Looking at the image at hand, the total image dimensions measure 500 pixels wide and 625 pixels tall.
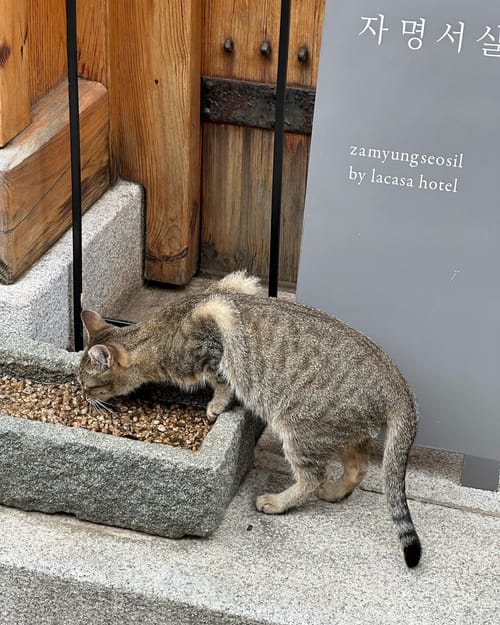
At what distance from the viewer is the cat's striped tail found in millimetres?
3232

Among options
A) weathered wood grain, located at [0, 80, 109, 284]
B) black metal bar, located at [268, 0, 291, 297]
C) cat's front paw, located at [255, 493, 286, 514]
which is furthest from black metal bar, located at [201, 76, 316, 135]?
cat's front paw, located at [255, 493, 286, 514]

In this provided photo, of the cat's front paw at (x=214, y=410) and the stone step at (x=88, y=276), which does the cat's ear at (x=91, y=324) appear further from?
the cat's front paw at (x=214, y=410)

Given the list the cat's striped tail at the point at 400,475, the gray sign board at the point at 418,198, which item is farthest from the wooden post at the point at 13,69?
the cat's striped tail at the point at 400,475

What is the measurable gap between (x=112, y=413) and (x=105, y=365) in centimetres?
21

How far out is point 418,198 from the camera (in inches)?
134

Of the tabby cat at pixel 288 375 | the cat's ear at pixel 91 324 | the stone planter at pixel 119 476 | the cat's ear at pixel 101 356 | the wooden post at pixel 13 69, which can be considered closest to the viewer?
the stone planter at pixel 119 476

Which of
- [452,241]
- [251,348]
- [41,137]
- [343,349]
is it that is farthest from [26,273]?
[452,241]

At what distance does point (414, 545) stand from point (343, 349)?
648mm

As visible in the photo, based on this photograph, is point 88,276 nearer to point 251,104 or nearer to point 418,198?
point 251,104

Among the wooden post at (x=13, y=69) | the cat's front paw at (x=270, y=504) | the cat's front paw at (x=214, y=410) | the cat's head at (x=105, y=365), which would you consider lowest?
the cat's front paw at (x=270, y=504)

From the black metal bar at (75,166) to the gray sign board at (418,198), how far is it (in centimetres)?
87

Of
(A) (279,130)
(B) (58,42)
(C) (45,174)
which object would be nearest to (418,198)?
(A) (279,130)

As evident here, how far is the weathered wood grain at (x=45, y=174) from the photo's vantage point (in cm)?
390

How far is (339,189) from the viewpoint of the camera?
136 inches
